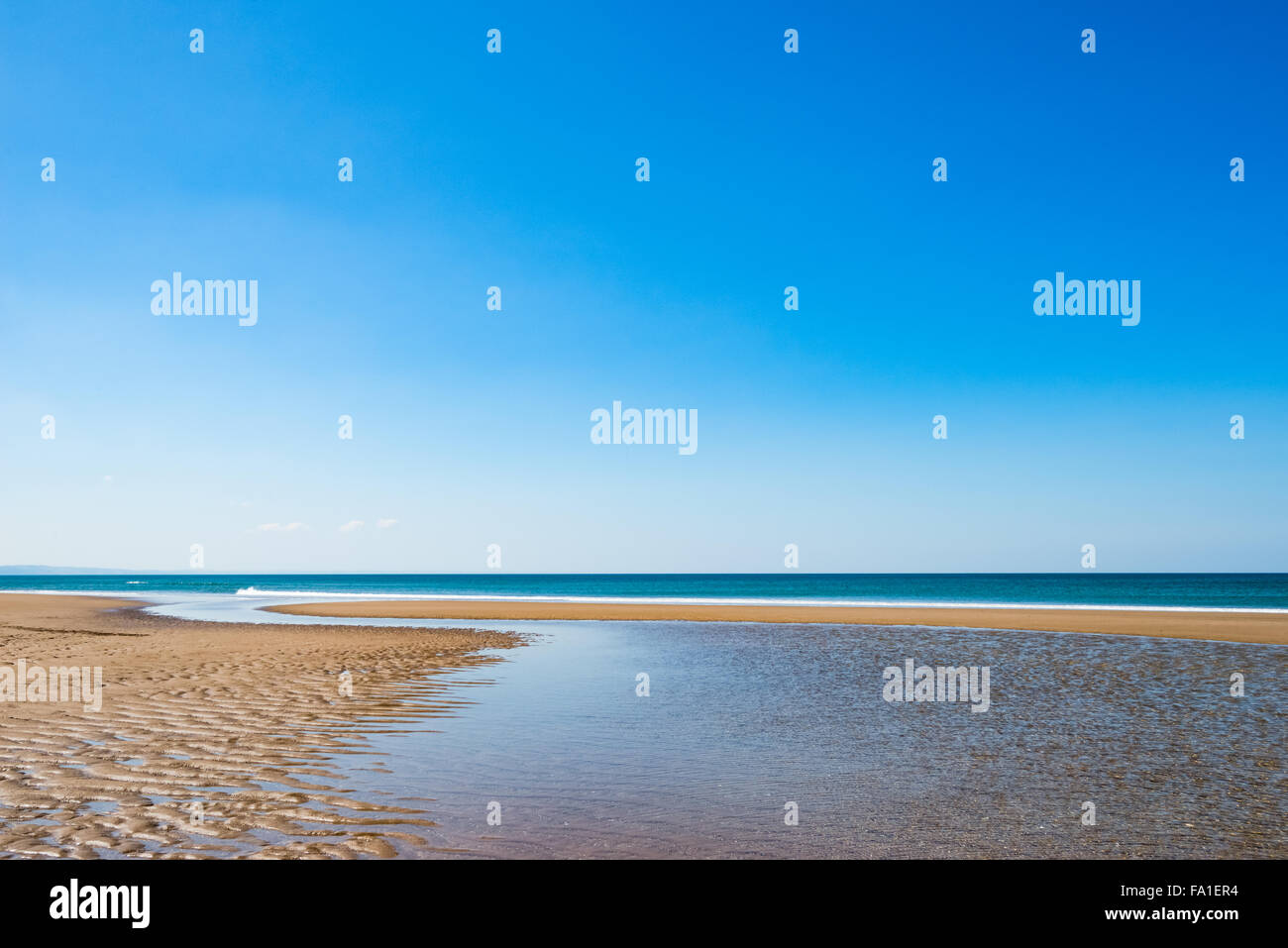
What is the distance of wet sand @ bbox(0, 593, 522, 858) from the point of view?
6688mm

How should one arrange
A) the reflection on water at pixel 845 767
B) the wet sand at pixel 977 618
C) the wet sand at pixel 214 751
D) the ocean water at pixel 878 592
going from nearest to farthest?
the wet sand at pixel 214 751, the reflection on water at pixel 845 767, the wet sand at pixel 977 618, the ocean water at pixel 878 592

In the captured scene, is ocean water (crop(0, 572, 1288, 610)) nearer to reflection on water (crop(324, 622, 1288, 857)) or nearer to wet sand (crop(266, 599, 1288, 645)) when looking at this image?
wet sand (crop(266, 599, 1288, 645))

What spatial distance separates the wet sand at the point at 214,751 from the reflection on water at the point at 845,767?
2.36 ft

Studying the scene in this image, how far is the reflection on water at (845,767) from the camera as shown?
6891 millimetres

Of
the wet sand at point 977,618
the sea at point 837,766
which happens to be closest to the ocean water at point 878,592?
the wet sand at point 977,618

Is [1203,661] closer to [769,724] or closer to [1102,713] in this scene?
[1102,713]

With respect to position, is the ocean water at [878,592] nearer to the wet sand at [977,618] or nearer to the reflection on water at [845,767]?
the wet sand at [977,618]

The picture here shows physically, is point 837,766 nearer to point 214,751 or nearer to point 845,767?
point 845,767

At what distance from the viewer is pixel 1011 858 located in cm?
645
